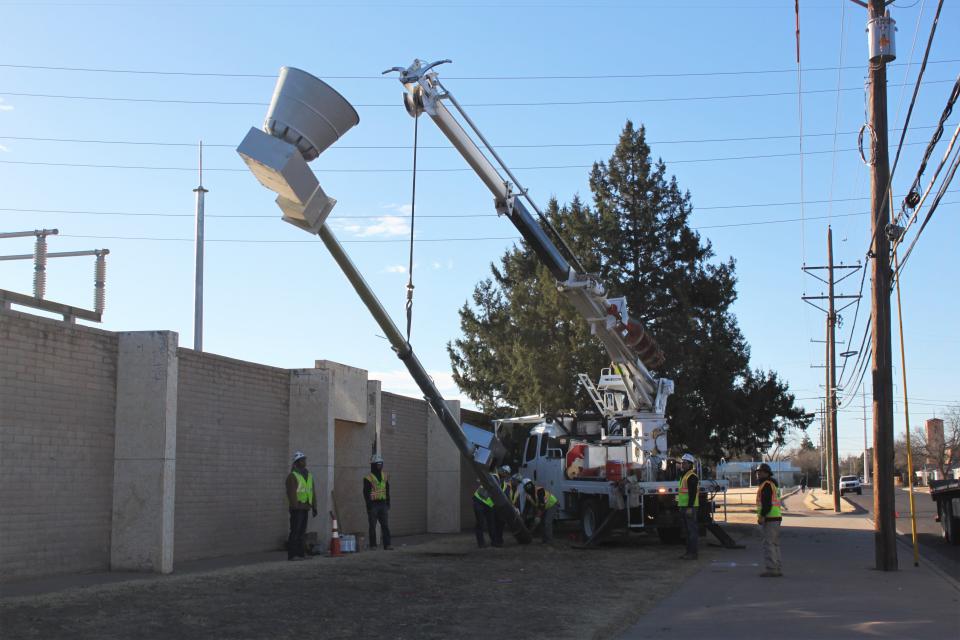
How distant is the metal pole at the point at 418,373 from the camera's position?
13.1 metres

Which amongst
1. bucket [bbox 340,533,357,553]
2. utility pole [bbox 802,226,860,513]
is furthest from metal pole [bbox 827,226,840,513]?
bucket [bbox 340,533,357,553]

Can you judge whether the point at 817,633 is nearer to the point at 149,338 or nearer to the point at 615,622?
the point at 615,622

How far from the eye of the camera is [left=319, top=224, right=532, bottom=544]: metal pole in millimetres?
13148

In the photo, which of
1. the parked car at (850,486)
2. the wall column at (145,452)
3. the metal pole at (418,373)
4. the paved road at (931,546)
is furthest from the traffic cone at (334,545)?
the parked car at (850,486)

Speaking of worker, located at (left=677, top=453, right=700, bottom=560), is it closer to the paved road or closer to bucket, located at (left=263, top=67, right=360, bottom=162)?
the paved road

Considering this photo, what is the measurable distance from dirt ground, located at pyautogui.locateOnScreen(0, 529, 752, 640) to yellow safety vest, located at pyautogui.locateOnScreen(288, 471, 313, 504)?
98 centimetres

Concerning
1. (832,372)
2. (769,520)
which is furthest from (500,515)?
(832,372)

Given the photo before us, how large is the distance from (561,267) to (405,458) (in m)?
7.92

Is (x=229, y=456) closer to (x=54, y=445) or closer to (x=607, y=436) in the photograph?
(x=54, y=445)

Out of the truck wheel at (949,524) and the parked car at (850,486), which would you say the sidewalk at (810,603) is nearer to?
the truck wheel at (949,524)

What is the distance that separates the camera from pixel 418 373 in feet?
54.4

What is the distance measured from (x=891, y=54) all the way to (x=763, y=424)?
19.0 meters

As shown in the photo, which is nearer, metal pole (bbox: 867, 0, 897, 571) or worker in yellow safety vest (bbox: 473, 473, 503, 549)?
metal pole (bbox: 867, 0, 897, 571)

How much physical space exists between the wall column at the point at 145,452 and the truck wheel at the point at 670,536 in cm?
1124
